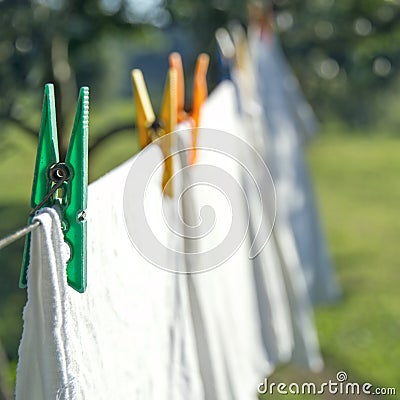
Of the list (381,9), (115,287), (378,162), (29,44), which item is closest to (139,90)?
(115,287)

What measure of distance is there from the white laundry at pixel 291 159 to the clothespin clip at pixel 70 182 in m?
2.06

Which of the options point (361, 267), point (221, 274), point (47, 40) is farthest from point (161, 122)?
point (361, 267)

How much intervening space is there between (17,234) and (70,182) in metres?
0.16

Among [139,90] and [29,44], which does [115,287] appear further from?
[29,44]

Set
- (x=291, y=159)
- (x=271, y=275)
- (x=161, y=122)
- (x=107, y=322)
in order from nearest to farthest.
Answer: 1. (x=107, y=322)
2. (x=161, y=122)
3. (x=271, y=275)
4. (x=291, y=159)

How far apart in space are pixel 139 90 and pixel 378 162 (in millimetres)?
9798

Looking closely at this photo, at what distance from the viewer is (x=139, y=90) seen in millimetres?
1676

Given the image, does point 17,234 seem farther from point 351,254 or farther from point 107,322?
point 351,254

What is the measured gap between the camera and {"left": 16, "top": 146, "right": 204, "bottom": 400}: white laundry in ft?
3.33

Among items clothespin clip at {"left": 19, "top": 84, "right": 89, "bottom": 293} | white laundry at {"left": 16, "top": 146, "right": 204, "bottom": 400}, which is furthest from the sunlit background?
clothespin clip at {"left": 19, "top": 84, "right": 89, "bottom": 293}

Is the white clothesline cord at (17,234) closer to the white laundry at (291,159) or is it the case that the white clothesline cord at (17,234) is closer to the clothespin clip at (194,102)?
the clothespin clip at (194,102)

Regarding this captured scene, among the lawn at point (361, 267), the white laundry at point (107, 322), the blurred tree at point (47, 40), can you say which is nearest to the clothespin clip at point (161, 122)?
the white laundry at point (107, 322)

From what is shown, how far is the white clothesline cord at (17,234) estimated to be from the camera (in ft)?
2.93

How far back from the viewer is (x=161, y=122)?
5.41 ft
